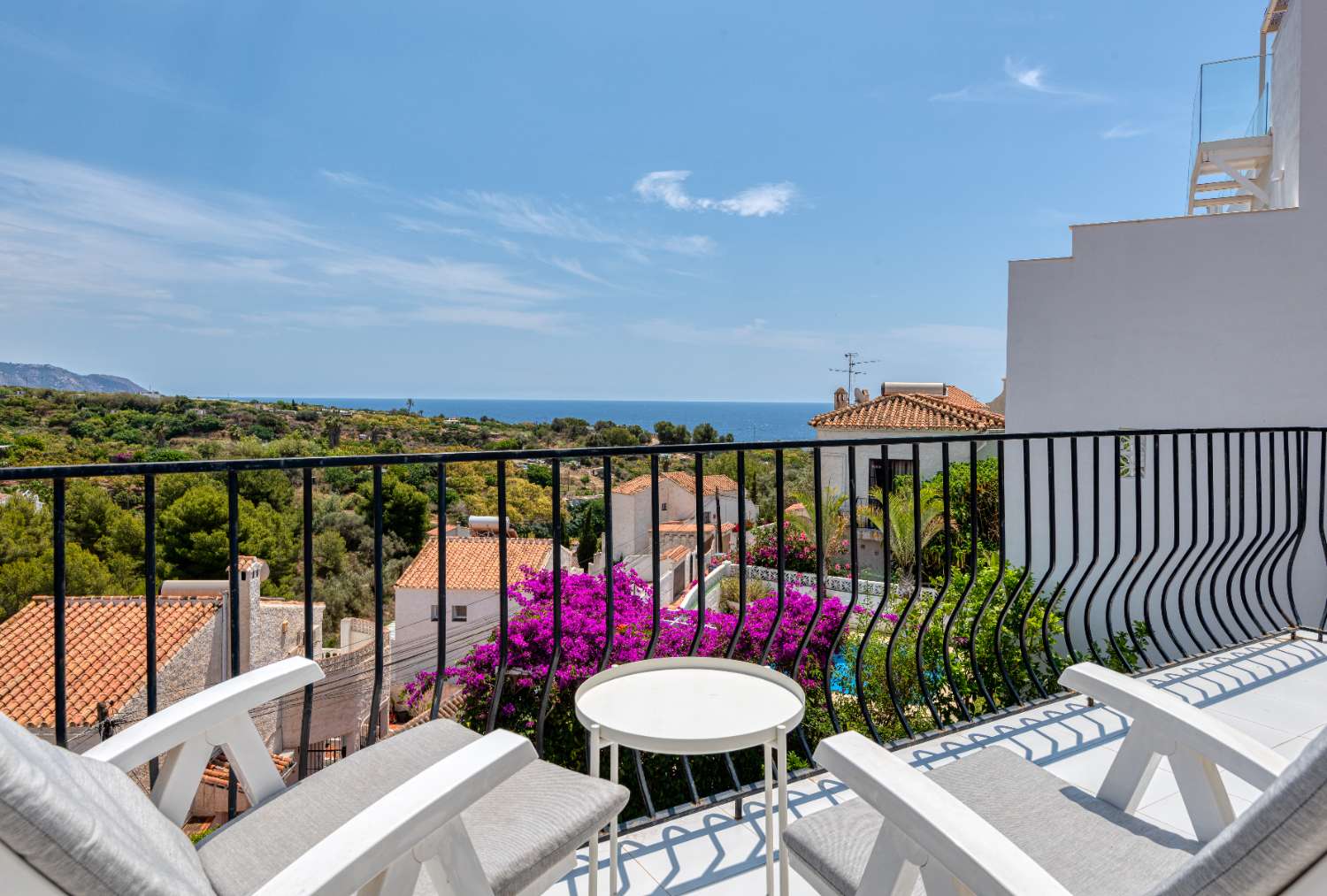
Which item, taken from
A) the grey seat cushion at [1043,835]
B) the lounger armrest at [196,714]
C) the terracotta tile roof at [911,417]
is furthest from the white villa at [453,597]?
the grey seat cushion at [1043,835]

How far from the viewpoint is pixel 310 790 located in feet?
4.57

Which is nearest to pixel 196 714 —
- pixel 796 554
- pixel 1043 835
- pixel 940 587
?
pixel 1043 835

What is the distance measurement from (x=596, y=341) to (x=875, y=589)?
6784 centimetres

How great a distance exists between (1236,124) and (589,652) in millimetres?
9217

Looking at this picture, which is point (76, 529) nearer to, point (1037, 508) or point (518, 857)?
point (1037, 508)

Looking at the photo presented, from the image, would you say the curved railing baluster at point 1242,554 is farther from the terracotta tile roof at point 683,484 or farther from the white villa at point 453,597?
the terracotta tile roof at point 683,484

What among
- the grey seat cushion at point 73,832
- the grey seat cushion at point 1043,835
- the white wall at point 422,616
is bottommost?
the white wall at point 422,616

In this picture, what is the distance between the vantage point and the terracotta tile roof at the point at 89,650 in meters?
12.7

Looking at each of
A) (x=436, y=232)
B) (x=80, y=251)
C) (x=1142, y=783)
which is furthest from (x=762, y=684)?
(x=436, y=232)

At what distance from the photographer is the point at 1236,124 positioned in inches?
326

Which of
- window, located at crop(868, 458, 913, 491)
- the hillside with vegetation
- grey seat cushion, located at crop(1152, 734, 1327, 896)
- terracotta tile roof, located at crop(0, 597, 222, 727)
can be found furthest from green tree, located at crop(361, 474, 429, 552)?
grey seat cushion, located at crop(1152, 734, 1327, 896)

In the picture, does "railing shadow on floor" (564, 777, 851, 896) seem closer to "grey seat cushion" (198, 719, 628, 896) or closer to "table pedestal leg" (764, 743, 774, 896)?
"table pedestal leg" (764, 743, 774, 896)

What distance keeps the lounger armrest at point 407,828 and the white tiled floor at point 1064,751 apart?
37.3 inches

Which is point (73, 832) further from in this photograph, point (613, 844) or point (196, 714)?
point (613, 844)
